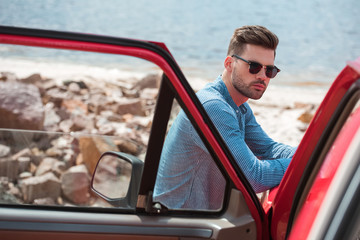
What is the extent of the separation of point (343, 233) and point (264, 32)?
52.1 inches

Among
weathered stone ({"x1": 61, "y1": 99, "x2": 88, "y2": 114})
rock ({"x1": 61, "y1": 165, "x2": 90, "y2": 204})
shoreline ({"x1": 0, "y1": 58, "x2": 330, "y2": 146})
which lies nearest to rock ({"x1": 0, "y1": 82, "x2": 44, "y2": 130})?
weathered stone ({"x1": 61, "y1": 99, "x2": 88, "y2": 114})

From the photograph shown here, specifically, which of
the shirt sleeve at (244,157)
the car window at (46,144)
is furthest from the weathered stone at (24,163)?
the shirt sleeve at (244,157)

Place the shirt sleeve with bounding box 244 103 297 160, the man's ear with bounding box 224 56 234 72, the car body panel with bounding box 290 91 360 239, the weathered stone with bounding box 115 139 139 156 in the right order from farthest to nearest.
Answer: the shirt sleeve with bounding box 244 103 297 160 → the man's ear with bounding box 224 56 234 72 → the weathered stone with bounding box 115 139 139 156 → the car body panel with bounding box 290 91 360 239

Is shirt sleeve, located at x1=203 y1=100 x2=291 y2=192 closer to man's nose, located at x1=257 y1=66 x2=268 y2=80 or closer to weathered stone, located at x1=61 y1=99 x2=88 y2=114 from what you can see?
man's nose, located at x1=257 y1=66 x2=268 y2=80

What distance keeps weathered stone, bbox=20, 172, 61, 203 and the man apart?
41cm

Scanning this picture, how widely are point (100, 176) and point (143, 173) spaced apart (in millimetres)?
257

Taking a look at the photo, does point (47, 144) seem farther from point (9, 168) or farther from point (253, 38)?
point (253, 38)

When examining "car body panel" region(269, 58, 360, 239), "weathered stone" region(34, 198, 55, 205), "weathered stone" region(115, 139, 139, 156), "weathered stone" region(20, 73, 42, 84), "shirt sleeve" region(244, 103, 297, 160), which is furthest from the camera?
"shirt sleeve" region(244, 103, 297, 160)

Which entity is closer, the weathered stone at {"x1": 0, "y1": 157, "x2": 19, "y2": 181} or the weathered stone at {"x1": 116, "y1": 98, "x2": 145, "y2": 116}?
the weathered stone at {"x1": 0, "y1": 157, "x2": 19, "y2": 181}

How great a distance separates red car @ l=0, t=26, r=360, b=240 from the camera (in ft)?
5.40

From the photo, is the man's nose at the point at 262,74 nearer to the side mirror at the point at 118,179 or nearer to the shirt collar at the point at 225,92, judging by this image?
the shirt collar at the point at 225,92

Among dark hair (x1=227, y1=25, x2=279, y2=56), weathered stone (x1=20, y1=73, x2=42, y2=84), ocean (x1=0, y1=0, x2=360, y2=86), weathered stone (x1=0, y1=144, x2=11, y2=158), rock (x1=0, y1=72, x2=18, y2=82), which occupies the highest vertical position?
dark hair (x1=227, y1=25, x2=279, y2=56)

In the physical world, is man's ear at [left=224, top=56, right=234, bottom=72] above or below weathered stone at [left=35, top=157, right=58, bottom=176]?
above

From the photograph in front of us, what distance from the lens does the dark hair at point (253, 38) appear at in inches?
102
